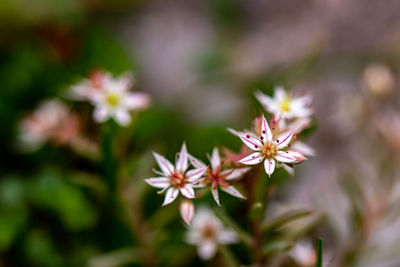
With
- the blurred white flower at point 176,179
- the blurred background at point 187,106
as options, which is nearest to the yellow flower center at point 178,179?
the blurred white flower at point 176,179

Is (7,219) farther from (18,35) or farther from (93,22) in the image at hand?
(93,22)

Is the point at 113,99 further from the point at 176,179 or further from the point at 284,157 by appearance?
the point at 284,157

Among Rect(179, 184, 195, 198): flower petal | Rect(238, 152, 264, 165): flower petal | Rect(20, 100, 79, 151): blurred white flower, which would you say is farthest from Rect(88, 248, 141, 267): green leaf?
Rect(238, 152, 264, 165): flower petal

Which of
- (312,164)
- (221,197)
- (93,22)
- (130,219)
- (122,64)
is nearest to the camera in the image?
(130,219)

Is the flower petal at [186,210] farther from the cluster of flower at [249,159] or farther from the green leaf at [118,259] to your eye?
the green leaf at [118,259]

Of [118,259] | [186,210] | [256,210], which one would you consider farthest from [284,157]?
[118,259]

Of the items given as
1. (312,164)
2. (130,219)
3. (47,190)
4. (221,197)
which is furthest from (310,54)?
(47,190)
